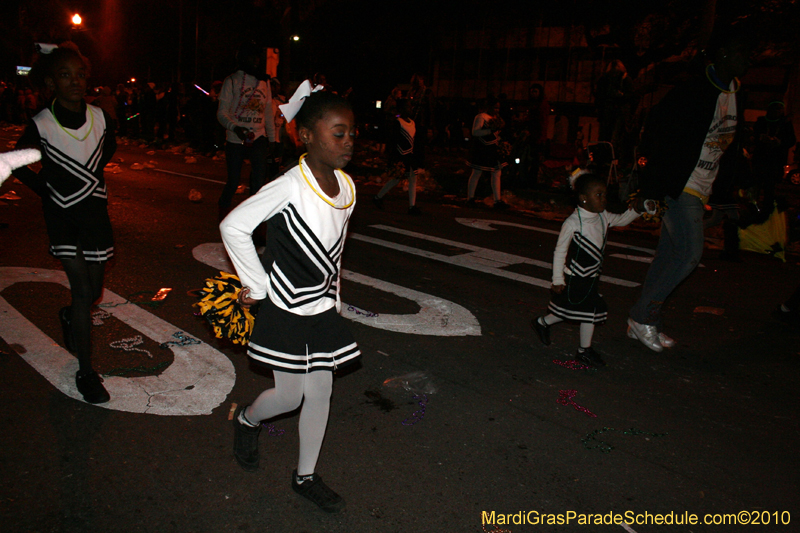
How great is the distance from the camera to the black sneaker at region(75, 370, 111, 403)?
368 cm

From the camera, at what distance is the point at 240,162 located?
7.45 metres

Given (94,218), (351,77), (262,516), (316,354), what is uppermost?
(351,77)

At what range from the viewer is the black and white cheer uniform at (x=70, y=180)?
11.8 feet

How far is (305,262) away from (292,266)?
57 mm

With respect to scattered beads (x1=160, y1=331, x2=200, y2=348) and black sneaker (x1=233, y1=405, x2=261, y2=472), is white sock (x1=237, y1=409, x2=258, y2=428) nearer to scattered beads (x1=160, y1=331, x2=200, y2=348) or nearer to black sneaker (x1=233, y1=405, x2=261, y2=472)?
black sneaker (x1=233, y1=405, x2=261, y2=472)

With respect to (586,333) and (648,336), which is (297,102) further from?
(648,336)

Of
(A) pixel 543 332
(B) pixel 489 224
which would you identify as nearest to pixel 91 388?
(A) pixel 543 332

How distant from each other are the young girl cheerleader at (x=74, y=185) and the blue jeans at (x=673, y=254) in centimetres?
393

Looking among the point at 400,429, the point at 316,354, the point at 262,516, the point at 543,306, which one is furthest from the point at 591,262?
the point at 262,516

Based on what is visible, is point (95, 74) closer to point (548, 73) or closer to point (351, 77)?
point (351, 77)

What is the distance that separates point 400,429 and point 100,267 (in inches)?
81.5

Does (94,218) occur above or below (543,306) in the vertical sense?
above

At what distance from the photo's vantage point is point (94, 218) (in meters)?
3.78

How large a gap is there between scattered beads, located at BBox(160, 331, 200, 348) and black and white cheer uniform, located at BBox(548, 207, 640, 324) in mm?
2711
